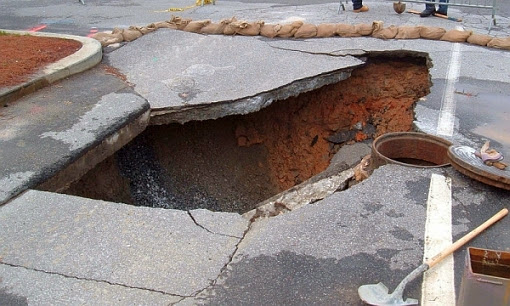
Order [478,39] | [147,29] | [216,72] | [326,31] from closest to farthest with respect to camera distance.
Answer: [216,72], [478,39], [326,31], [147,29]

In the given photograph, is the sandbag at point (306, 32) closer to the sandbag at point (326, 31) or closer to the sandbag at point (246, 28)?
the sandbag at point (326, 31)

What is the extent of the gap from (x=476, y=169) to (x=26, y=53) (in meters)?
5.64

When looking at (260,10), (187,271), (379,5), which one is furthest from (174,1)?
(187,271)

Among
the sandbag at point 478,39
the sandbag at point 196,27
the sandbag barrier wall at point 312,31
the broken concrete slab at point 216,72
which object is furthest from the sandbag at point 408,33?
the sandbag at point 196,27

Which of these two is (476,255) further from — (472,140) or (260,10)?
(260,10)

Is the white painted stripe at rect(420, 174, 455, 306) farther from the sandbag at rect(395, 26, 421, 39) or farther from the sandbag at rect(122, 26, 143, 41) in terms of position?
the sandbag at rect(122, 26, 143, 41)

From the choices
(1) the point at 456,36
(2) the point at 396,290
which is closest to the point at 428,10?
(1) the point at 456,36

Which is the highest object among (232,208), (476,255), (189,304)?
(476,255)

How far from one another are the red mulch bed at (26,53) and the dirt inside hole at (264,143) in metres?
1.43

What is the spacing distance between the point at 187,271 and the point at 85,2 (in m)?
11.7

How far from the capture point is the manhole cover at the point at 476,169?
3586 millimetres

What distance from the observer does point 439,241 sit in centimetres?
317

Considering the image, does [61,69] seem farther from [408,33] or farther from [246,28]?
[408,33]

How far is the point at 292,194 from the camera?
556 cm
